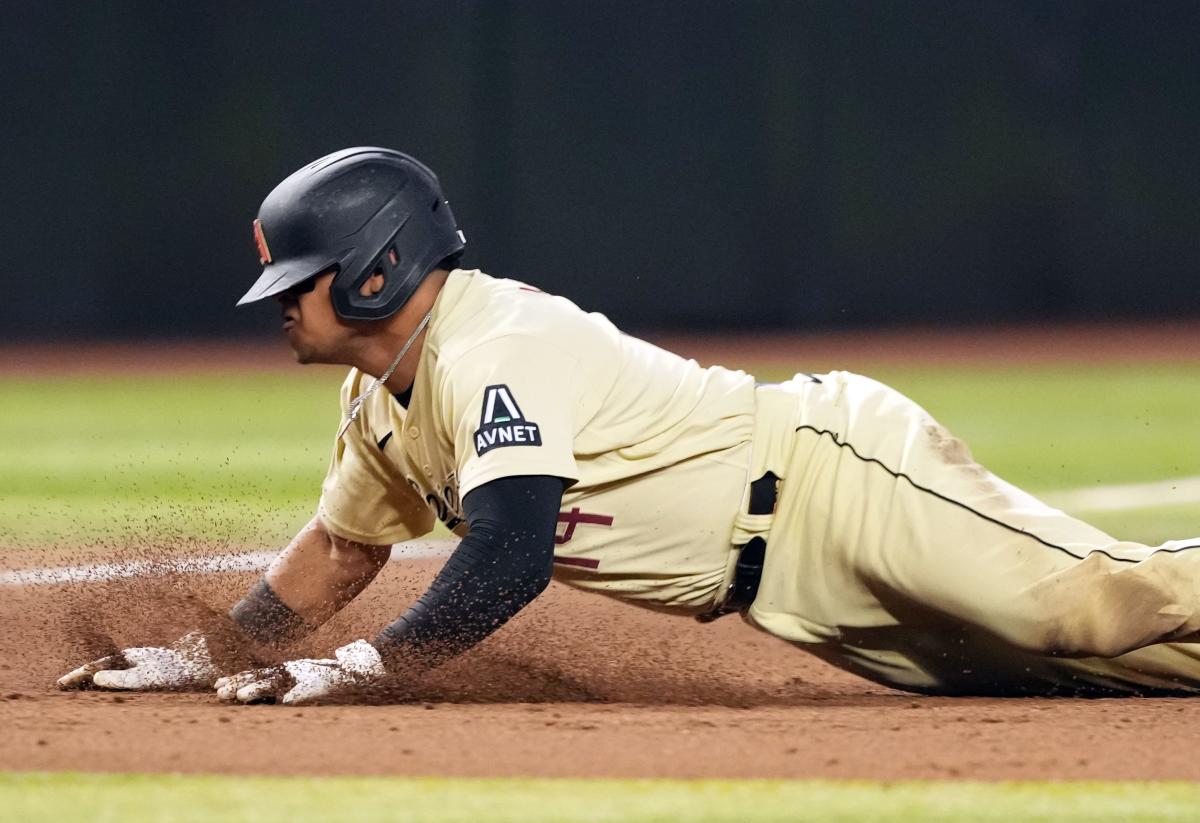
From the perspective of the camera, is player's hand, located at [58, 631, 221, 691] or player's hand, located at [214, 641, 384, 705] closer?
player's hand, located at [214, 641, 384, 705]

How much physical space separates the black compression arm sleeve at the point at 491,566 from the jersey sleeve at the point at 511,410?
0.03 meters

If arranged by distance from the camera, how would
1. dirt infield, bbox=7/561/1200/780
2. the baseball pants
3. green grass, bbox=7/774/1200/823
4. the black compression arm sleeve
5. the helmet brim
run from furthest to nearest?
the baseball pants
the helmet brim
the black compression arm sleeve
dirt infield, bbox=7/561/1200/780
green grass, bbox=7/774/1200/823

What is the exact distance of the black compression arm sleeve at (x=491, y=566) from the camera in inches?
118

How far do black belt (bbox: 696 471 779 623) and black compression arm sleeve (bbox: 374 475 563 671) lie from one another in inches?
19.8

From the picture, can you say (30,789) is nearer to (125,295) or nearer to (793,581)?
(793,581)

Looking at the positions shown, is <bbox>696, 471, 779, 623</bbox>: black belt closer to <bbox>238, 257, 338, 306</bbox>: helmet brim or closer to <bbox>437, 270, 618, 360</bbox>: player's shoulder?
<bbox>437, 270, 618, 360</bbox>: player's shoulder

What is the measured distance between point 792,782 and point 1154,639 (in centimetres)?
114

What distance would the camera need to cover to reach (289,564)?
12.4 feet

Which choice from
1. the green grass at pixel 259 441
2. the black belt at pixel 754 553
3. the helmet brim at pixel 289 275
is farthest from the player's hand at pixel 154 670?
the green grass at pixel 259 441

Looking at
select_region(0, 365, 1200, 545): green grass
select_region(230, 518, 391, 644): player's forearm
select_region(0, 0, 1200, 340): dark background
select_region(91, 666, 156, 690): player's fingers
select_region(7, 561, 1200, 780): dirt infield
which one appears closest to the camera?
select_region(7, 561, 1200, 780): dirt infield

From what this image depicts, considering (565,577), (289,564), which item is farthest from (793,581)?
(289,564)

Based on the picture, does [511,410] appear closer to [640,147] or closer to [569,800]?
[569,800]

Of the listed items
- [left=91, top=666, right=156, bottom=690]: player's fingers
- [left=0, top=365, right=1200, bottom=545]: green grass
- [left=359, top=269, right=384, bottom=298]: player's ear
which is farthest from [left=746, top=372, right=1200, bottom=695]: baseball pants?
[left=0, top=365, right=1200, bottom=545]: green grass

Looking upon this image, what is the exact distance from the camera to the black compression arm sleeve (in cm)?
301
